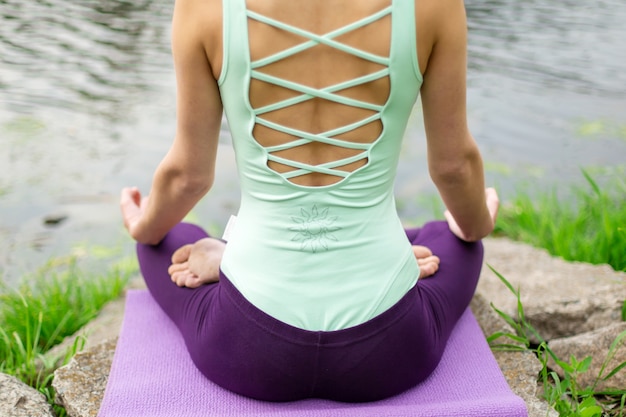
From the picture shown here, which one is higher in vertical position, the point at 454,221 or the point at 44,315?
the point at 454,221

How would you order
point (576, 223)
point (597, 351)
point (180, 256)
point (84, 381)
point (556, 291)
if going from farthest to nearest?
point (576, 223) < point (556, 291) < point (597, 351) < point (180, 256) < point (84, 381)

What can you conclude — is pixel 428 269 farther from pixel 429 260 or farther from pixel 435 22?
pixel 435 22

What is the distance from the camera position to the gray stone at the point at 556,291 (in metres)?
2.47

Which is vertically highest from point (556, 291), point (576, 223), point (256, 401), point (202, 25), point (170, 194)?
point (202, 25)

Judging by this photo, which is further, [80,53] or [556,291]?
[80,53]

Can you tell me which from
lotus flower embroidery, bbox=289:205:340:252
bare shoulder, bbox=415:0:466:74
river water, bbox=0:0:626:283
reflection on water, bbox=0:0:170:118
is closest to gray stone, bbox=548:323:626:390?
lotus flower embroidery, bbox=289:205:340:252

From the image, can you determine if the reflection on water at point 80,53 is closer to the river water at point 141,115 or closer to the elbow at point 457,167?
the river water at point 141,115

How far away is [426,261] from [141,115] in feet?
11.1

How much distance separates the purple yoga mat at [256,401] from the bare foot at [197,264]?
0.56ft

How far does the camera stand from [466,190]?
5.78 feet

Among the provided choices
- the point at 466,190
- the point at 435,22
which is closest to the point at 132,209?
the point at 466,190

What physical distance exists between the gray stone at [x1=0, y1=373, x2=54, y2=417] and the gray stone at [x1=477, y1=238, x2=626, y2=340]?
1341mm

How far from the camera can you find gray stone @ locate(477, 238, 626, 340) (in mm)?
2475

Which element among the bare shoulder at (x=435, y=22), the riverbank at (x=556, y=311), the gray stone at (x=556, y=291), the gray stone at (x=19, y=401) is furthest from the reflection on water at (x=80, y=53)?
the bare shoulder at (x=435, y=22)
